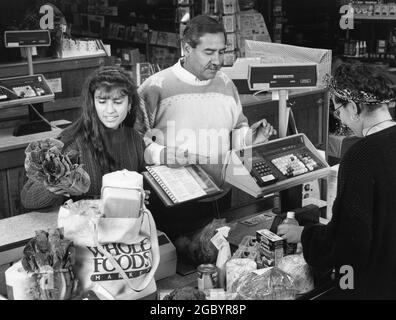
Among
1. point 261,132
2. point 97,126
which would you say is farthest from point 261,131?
point 97,126

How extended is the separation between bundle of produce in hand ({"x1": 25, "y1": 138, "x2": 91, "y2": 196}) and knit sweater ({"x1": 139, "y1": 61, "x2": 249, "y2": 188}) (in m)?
0.95

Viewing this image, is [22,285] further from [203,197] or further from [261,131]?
[261,131]

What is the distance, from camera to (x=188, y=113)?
2.95m

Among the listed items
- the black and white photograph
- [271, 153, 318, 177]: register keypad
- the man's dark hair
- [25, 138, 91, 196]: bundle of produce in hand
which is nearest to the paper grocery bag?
the black and white photograph

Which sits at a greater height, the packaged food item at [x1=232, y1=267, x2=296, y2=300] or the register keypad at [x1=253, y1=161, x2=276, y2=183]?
the register keypad at [x1=253, y1=161, x2=276, y2=183]

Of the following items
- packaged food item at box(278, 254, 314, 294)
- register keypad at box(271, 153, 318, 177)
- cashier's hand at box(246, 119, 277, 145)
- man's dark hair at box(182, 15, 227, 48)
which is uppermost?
man's dark hair at box(182, 15, 227, 48)

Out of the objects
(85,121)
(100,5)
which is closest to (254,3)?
(100,5)

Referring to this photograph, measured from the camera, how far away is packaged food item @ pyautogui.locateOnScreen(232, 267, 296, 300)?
187 cm

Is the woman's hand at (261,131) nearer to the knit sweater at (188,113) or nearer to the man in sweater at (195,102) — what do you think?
the man in sweater at (195,102)

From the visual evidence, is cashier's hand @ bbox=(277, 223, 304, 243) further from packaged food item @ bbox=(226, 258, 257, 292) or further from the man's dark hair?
the man's dark hair

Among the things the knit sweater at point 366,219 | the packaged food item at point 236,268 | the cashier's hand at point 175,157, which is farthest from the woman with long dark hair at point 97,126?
the knit sweater at point 366,219

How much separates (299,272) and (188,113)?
116cm

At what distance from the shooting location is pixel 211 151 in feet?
9.89

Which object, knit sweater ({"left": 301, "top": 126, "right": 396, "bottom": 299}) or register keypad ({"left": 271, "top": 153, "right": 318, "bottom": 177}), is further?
register keypad ({"left": 271, "top": 153, "right": 318, "bottom": 177})
